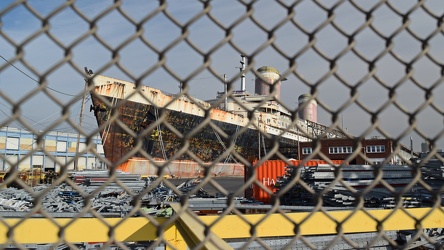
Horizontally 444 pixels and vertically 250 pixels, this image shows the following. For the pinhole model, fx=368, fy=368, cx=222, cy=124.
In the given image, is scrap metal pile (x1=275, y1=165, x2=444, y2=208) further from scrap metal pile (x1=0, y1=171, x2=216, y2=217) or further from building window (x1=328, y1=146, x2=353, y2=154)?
building window (x1=328, y1=146, x2=353, y2=154)

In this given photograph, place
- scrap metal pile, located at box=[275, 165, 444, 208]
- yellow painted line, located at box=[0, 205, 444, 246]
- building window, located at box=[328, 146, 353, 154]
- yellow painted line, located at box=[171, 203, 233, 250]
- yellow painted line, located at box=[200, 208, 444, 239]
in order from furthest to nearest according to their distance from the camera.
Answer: building window, located at box=[328, 146, 353, 154], scrap metal pile, located at box=[275, 165, 444, 208], yellow painted line, located at box=[200, 208, 444, 239], yellow painted line, located at box=[0, 205, 444, 246], yellow painted line, located at box=[171, 203, 233, 250]

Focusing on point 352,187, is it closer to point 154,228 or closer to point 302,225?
point 302,225

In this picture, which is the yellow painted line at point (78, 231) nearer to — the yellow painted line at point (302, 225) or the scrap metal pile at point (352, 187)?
the yellow painted line at point (302, 225)

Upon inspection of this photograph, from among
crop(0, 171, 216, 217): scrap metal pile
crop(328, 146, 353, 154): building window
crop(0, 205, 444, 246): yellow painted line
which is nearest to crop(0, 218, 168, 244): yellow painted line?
crop(0, 205, 444, 246): yellow painted line

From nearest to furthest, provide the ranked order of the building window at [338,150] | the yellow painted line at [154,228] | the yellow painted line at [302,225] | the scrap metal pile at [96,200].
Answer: the yellow painted line at [154,228] < the yellow painted line at [302,225] < the scrap metal pile at [96,200] < the building window at [338,150]

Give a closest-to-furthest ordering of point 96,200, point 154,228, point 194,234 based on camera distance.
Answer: point 194,234
point 154,228
point 96,200

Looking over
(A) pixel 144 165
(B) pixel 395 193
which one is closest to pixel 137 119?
(A) pixel 144 165

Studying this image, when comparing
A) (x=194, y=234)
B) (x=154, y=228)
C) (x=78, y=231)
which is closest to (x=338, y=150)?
(x=154, y=228)

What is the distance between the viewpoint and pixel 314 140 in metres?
1.62

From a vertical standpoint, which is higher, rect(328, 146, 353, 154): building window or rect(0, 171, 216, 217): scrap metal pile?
rect(328, 146, 353, 154): building window

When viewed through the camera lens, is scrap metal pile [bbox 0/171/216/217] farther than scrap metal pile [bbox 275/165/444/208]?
No

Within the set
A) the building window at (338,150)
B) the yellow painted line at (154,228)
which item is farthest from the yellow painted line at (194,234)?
the building window at (338,150)

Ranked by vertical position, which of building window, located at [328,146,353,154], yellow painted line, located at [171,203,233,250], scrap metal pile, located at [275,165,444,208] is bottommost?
scrap metal pile, located at [275,165,444,208]

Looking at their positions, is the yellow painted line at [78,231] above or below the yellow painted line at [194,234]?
below
